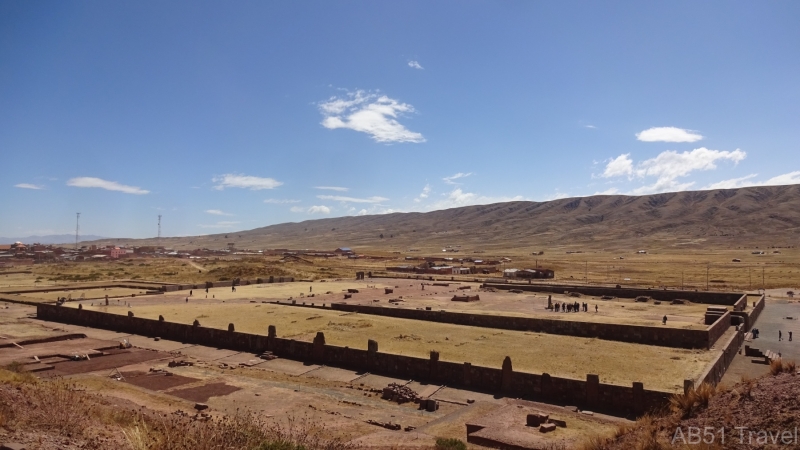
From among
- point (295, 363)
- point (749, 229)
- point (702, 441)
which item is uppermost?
point (749, 229)

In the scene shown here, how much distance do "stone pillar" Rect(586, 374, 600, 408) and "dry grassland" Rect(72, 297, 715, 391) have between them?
10.5ft

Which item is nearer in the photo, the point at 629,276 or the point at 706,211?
the point at 629,276

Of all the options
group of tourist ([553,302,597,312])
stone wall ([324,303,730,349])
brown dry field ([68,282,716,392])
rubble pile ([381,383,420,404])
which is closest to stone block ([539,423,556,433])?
rubble pile ([381,383,420,404])

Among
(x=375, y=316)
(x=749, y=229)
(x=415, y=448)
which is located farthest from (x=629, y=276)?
(x=749, y=229)

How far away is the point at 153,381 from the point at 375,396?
9.75m

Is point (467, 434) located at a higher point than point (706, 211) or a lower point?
lower

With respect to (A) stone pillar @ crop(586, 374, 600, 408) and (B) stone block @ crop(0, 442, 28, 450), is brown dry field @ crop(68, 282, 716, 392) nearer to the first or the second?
(A) stone pillar @ crop(586, 374, 600, 408)

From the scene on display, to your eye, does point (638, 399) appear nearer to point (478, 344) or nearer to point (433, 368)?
point (433, 368)

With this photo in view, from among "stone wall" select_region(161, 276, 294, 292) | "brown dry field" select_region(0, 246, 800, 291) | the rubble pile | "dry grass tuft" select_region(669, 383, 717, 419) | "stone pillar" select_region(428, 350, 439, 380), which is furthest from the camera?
"brown dry field" select_region(0, 246, 800, 291)

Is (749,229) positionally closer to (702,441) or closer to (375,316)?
(375,316)

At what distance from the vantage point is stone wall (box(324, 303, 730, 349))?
29.9 meters

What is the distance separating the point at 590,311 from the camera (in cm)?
4406

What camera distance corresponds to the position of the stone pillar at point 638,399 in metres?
17.8

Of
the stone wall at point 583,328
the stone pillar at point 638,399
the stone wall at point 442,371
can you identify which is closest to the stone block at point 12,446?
the stone wall at point 442,371
